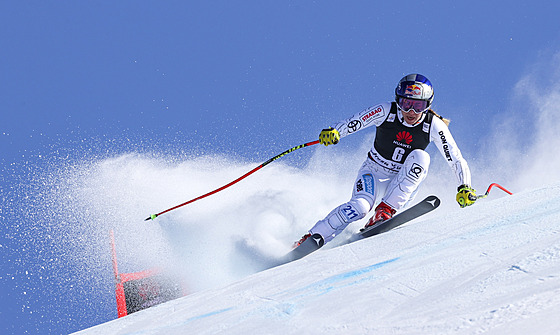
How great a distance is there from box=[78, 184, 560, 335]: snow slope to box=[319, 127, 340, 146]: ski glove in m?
1.09

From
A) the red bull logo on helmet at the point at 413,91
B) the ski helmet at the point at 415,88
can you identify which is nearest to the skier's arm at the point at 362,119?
the ski helmet at the point at 415,88

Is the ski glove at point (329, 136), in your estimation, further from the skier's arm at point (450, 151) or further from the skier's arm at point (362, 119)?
the skier's arm at point (450, 151)

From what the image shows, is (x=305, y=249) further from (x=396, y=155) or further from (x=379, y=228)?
(x=396, y=155)

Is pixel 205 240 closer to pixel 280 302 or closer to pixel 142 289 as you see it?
pixel 142 289

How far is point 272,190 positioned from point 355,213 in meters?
2.38

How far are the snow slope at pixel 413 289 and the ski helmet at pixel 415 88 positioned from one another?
1093 millimetres

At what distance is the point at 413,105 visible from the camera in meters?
4.42

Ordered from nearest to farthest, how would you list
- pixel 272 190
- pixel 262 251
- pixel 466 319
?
pixel 466 319
pixel 262 251
pixel 272 190

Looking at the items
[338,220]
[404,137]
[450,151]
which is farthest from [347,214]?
[450,151]

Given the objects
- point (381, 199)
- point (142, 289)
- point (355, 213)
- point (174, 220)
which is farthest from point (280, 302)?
point (174, 220)

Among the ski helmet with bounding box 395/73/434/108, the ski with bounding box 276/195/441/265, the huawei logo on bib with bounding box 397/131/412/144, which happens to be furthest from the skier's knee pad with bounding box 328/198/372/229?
the ski helmet with bounding box 395/73/434/108

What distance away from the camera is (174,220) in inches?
232

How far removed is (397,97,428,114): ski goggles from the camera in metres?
4.41

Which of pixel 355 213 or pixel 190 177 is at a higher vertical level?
pixel 190 177
